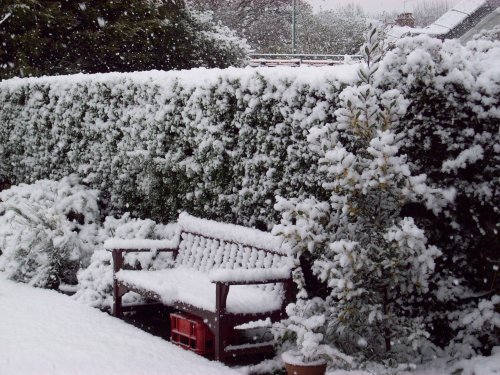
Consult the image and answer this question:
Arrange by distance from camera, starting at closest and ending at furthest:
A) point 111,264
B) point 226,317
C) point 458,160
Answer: point 458,160, point 226,317, point 111,264

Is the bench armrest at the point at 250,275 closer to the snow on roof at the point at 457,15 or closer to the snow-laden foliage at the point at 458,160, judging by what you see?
the snow-laden foliage at the point at 458,160

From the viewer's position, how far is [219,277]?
5.43 metres

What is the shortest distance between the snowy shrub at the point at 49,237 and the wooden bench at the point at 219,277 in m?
1.61

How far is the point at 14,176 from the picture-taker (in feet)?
41.4

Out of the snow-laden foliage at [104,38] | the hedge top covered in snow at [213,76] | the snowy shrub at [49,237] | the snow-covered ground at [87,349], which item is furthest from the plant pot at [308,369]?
the snow-laden foliage at [104,38]

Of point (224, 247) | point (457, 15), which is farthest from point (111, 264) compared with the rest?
point (457, 15)

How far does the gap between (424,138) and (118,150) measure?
512 cm

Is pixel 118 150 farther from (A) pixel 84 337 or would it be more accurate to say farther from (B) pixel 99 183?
(A) pixel 84 337

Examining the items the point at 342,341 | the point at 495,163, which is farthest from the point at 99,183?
the point at 495,163

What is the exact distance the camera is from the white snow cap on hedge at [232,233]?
6.00 meters

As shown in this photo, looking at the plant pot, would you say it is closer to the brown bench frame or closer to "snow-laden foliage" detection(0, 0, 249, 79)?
the brown bench frame

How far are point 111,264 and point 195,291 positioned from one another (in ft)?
7.35

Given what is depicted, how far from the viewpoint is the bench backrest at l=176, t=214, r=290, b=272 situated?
19.9 ft

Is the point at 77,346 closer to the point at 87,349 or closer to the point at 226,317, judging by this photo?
the point at 87,349
